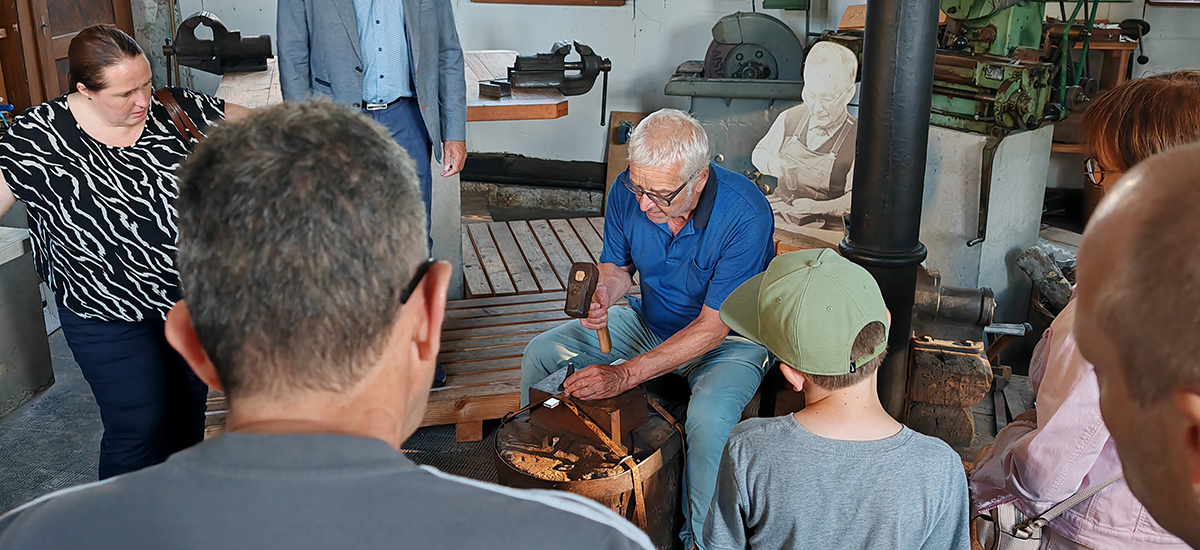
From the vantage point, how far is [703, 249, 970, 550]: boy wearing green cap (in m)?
1.77

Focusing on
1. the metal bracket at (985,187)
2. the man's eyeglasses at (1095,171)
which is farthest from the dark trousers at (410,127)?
the metal bracket at (985,187)

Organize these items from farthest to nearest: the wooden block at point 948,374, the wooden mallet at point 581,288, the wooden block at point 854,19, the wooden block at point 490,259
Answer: the wooden block at point 854,19, the wooden block at point 490,259, the wooden block at point 948,374, the wooden mallet at point 581,288

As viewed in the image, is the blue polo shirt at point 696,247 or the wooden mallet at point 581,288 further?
the blue polo shirt at point 696,247

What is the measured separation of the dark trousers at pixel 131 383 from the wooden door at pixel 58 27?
146 inches

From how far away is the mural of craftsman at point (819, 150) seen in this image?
5.07 m

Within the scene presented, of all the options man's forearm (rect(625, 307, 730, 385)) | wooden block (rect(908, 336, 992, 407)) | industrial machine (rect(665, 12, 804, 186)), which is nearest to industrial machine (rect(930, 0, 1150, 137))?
industrial machine (rect(665, 12, 804, 186))

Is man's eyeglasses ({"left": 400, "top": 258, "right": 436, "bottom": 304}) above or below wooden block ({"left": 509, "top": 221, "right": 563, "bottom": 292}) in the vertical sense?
above

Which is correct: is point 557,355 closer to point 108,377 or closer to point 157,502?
point 108,377

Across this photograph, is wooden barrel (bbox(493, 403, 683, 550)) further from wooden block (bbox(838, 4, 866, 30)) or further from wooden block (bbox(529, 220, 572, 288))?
wooden block (bbox(838, 4, 866, 30))

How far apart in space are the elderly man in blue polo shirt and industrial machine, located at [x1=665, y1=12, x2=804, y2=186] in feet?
9.29

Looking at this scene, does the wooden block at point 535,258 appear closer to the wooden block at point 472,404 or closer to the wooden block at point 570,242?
the wooden block at point 570,242

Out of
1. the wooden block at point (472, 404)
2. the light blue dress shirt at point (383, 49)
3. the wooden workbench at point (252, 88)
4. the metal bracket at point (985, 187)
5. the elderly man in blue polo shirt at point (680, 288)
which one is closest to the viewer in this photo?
the elderly man in blue polo shirt at point (680, 288)

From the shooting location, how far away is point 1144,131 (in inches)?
74.3

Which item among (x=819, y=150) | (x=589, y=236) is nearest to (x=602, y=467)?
(x=589, y=236)
